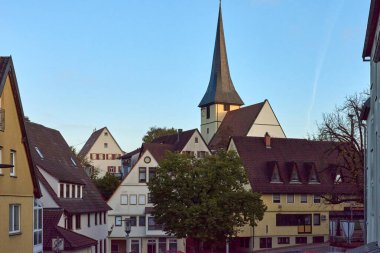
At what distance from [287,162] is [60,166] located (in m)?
28.4

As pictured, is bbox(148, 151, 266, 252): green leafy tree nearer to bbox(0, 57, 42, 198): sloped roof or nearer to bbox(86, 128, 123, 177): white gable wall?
bbox(0, 57, 42, 198): sloped roof

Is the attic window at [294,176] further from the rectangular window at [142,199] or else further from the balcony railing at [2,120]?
the balcony railing at [2,120]

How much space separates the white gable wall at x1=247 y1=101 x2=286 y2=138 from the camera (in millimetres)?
100562

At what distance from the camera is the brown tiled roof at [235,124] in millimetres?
101250

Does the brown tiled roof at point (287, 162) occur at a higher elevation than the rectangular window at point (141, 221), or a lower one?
higher

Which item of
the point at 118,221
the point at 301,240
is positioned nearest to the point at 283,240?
the point at 301,240

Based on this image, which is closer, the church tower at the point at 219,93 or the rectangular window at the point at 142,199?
the rectangular window at the point at 142,199

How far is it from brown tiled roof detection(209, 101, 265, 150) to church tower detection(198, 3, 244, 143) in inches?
153

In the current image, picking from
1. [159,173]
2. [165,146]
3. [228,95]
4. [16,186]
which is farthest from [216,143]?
[16,186]

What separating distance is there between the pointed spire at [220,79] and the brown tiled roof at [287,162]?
48.9 metres

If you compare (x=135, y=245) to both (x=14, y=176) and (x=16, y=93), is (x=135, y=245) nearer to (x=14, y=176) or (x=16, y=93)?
(x=14, y=176)

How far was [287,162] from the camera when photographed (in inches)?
2699

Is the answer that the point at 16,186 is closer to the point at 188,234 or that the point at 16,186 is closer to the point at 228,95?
the point at 188,234

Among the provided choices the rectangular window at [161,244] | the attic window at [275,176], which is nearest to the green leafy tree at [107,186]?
the rectangular window at [161,244]
